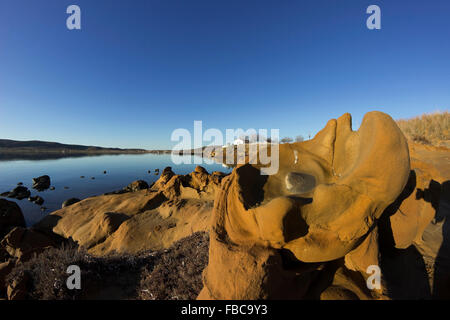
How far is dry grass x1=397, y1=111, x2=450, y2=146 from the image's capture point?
11.8m

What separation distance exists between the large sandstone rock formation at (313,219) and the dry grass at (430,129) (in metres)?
14.5

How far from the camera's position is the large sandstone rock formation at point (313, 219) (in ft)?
5.69

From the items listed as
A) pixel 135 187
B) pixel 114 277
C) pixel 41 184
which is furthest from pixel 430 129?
pixel 41 184

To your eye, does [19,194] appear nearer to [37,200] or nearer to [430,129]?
[37,200]

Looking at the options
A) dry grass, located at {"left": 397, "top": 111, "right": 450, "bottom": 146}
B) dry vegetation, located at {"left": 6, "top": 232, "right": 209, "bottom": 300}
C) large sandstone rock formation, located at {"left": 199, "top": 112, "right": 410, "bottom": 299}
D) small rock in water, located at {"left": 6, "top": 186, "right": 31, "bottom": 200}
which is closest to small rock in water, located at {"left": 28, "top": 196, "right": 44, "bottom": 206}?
small rock in water, located at {"left": 6, "top": 186, "right": 31, "bottom": 200}

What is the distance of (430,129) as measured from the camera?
13.4 metres

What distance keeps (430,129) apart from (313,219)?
1915cm

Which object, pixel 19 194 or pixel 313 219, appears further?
pixel 19 194

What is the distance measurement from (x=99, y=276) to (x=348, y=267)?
4.76 m

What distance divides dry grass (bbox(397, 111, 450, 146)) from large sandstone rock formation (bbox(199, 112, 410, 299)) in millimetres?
14470

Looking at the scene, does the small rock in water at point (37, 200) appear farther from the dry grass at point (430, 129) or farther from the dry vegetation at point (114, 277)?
the dry grass at point (430, 129)

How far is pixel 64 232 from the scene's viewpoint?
10.2 metres
